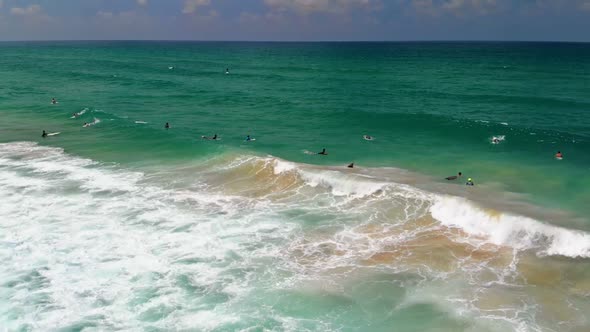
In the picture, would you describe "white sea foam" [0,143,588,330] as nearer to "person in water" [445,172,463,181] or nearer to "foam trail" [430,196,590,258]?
"foam trail" [430,196,590,258]

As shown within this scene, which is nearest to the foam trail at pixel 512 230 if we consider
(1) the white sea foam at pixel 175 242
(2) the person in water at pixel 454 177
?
(1) the white sea foam at pixel 175 242

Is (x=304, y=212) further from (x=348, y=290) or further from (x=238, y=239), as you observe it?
(x=348, y=290)

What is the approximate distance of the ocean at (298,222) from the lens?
65.6ft

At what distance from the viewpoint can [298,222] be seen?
28.5 m

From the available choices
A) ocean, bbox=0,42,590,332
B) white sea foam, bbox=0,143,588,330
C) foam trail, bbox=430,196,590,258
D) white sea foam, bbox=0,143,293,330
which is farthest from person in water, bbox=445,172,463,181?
white sea foam, bbox=0,143,293,330

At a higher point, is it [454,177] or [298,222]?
[454,177]

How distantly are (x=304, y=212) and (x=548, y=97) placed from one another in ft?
179

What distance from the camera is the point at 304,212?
99.0ft

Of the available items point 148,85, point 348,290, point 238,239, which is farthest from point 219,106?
point 348,290

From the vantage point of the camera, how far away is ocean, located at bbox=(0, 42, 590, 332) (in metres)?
20.0

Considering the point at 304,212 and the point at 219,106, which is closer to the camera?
the point at 304,212

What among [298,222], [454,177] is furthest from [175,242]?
[454,177]

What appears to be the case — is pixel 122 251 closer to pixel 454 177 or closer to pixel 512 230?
pixel 512 230

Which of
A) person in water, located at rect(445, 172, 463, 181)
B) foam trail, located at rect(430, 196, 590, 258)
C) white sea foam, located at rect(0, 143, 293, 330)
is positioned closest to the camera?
white sea foam, located at rect(0, 143, 293, 330)
